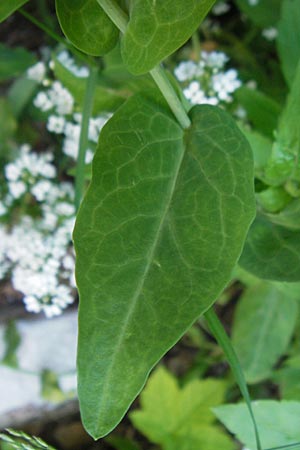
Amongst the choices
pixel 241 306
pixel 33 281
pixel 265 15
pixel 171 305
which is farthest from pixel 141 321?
pixel 265 15

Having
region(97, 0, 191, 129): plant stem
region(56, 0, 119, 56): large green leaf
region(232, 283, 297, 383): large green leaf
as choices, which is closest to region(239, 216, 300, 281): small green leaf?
region(97, 0, 191, 129): plant stem

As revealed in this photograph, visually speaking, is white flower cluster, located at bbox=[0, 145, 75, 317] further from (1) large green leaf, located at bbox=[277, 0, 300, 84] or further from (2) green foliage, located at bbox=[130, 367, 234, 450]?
(1) large green leaf, located at bbox=[277, 0, 300, 84]

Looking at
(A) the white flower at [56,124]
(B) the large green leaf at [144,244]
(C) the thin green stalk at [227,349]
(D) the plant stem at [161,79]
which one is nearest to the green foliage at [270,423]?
(C) the thin green stalk at [227,349]

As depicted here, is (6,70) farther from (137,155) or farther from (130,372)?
(130,372)

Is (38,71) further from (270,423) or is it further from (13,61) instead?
(270,423)

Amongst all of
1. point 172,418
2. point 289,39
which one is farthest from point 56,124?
point 172,418
